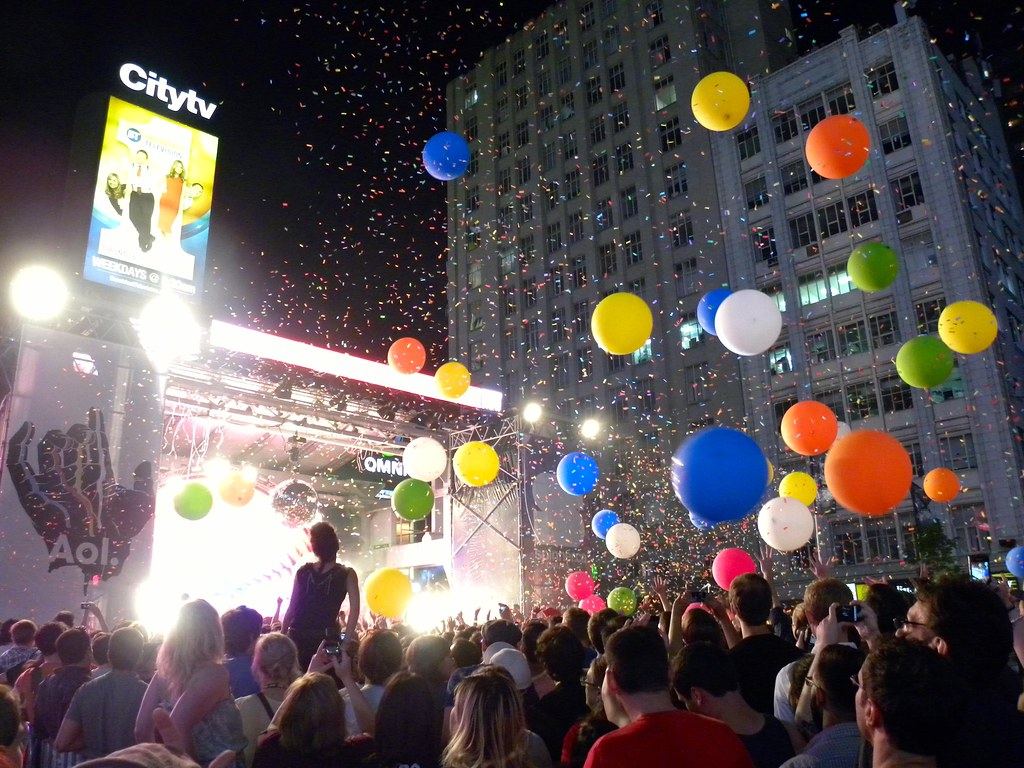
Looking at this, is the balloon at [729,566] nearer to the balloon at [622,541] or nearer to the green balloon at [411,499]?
the balloon at [622,541]

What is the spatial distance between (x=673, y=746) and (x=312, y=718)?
4.55 feet

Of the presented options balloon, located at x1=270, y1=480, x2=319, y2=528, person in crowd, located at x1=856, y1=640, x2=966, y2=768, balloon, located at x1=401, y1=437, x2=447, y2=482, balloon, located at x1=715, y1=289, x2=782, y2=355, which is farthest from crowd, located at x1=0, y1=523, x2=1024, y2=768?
balloon, located at x1=270, y1=480, x2=319, y2=528

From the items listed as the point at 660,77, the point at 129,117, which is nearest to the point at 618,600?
the point at 129,117

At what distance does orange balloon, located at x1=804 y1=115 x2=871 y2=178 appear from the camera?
8.29m

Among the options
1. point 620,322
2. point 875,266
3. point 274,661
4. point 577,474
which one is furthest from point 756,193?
point 274,661

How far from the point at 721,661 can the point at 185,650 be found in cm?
224

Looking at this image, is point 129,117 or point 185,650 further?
point 129,117

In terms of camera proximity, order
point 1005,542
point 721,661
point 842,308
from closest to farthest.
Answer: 1. point 721,661
2. point 1005,542
3. point 842,308

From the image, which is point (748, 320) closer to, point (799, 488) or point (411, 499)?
point (799, 488)

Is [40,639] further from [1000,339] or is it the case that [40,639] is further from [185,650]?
[1000,339]

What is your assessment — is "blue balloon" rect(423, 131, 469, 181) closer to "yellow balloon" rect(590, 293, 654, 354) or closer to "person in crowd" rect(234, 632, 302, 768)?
"yellow balloon" rect(590, 293, 654, 354)

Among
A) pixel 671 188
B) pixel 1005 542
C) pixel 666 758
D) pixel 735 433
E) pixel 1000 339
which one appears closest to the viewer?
pixel 666 758

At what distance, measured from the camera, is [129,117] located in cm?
1538

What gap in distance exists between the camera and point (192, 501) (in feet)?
46.4
